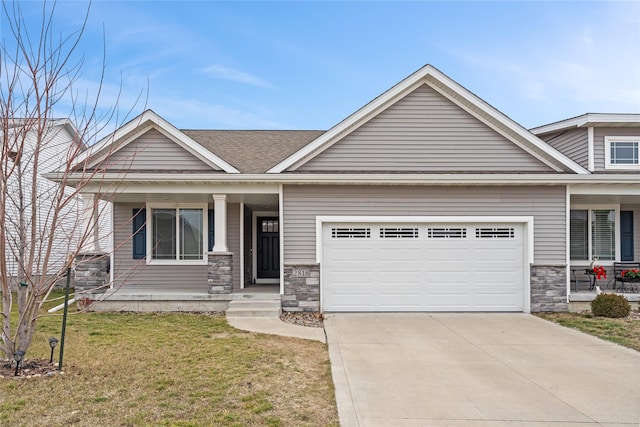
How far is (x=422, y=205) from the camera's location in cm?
1027

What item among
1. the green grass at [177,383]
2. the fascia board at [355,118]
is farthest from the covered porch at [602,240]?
the green grass at [177,383]

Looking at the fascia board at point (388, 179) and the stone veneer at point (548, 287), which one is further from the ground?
the fascia board at point (388, 179)

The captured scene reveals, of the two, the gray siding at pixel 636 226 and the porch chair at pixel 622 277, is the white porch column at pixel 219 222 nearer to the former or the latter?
the porch chair at pixel 622 277

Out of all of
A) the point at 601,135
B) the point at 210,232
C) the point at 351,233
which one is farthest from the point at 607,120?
the point at 210,232

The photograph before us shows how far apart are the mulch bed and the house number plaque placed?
5262mm

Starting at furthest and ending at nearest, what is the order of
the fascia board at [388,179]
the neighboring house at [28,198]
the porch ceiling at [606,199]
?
1. the porch ceiling at [606,199]
2. the fascia board at [388,179]
3. the neighboring house at [28,198]

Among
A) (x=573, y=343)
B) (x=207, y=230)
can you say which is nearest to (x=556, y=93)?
(x=573, y=343)

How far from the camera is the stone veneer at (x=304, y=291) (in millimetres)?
10031

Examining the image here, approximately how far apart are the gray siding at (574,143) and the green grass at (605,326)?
419cm

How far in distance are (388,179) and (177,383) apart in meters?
6.45

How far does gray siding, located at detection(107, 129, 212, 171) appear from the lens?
10.7 metres

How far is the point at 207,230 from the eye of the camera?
1177 cm

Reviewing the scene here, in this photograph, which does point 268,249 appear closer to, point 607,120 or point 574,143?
point 574,143

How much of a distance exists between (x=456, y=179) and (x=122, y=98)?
7278 mm
